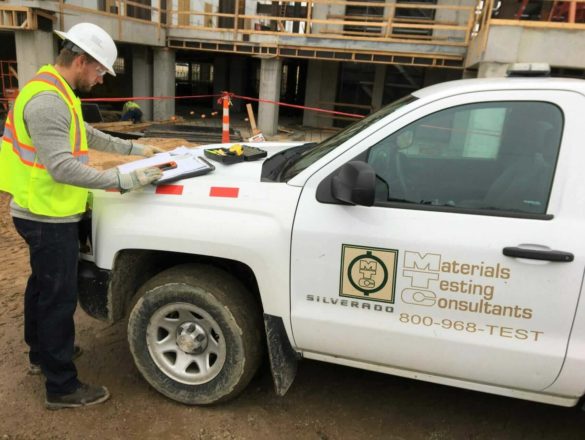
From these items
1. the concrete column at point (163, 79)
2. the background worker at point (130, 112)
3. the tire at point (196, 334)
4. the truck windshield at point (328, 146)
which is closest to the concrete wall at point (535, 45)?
the truck windshield at point (328, 146)

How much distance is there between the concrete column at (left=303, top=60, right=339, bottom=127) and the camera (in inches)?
757

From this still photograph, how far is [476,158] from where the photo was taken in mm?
2521

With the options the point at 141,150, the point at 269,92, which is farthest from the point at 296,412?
the point at 269,92

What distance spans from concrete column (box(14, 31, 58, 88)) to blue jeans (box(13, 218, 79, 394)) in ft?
38.4

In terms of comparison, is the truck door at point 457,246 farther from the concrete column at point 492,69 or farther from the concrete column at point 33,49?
the concrete column at point 33,49

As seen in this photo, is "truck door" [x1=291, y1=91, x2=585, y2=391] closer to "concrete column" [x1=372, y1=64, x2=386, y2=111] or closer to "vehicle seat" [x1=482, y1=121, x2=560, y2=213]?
"vehicle seat" [x1=482, y1=121, x2=560, y2=213]

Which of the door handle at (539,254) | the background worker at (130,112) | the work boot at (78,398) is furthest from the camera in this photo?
the background worker at (130,112)

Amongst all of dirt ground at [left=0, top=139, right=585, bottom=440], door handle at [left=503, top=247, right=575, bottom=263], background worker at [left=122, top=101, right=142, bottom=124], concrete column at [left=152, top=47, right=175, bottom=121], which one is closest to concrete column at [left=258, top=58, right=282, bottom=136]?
concrete column at [left=152, top=47, right=175, bottom=121]

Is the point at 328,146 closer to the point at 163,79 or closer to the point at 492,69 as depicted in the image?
the point at 492,69

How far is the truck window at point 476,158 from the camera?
2350mm

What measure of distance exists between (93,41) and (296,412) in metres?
2.37

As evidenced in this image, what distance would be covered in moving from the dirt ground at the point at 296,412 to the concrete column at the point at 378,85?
1644 cm

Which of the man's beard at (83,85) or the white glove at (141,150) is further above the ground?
the man's beard at (83,85)

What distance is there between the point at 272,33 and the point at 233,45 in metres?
1.51
